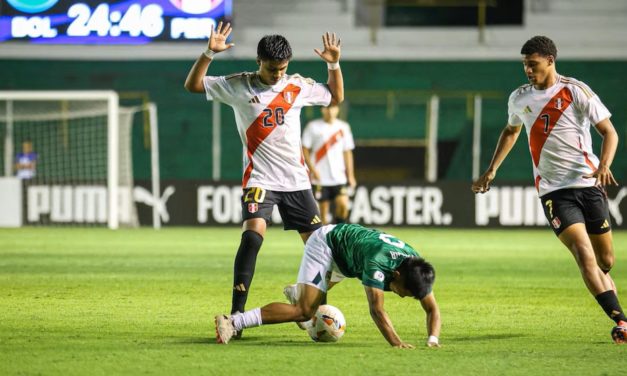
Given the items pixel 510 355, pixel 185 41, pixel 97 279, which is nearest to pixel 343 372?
pixel 510 355

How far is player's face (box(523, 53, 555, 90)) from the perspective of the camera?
24.9 feet

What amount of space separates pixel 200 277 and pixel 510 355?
560cm

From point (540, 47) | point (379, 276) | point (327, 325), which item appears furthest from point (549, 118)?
point (327, 325)

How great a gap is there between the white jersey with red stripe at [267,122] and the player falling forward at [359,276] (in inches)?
27.6

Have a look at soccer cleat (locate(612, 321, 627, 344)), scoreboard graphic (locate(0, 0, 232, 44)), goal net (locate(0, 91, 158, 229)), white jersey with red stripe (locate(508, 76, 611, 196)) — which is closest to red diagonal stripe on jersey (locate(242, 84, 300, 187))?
white jersey with red stripe (locate(508, 76, 611, 196))

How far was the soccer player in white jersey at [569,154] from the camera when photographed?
7508 millimetres

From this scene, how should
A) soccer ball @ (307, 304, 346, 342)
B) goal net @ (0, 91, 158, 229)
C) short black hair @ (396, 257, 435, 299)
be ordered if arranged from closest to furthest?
1. short black hair @ (396, 257, 435, 299)
2. soccer ball @ (307, 304, 346, 342)
3. goal net @ (0, 91, 158, 229)

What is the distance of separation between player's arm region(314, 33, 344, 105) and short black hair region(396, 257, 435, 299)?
5.82ft

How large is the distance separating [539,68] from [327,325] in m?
2.25

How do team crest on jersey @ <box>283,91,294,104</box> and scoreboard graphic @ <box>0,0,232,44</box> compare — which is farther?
scoreboard graphic @ <box>0,0,232,44</box>

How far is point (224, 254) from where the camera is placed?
1503 cm

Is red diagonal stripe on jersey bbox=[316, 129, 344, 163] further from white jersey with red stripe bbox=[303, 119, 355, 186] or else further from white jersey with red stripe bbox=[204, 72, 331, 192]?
white jersey with red stripe bbox=[204, 72, 331, 192]

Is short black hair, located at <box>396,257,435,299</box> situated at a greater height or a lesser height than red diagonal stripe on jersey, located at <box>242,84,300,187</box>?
lesser

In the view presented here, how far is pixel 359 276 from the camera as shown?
6895 mm
